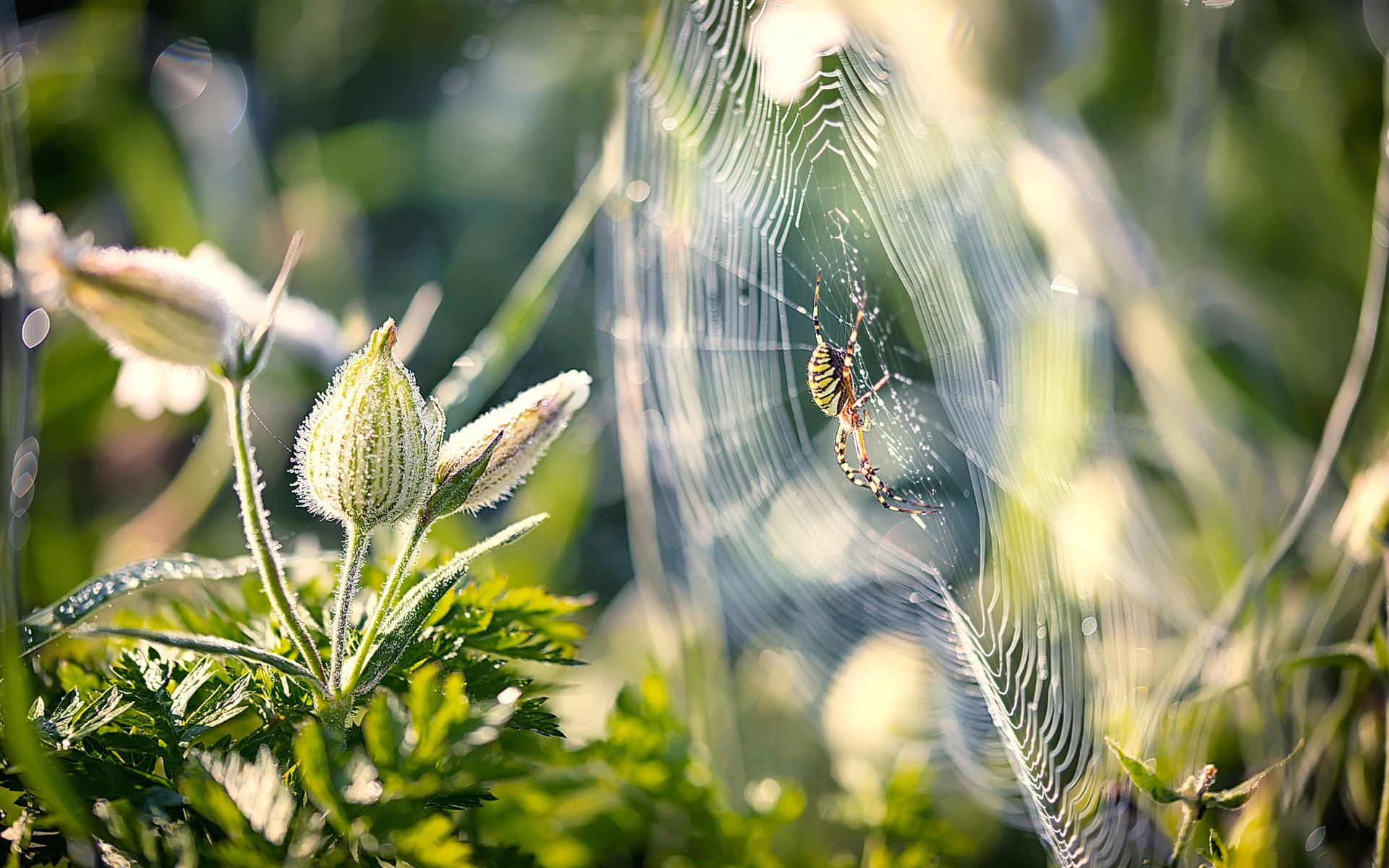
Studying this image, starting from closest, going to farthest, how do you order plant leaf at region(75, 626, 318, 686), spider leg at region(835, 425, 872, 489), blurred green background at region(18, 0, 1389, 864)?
plant leaf at region(75, 626, 318, 686) → spider leg at region(835, 425, 872, 489) → blurred green background at region(18, 0, 1389, 864)

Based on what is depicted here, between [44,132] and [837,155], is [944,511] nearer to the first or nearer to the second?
[837,155]

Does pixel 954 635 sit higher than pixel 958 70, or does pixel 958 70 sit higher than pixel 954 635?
pixel 958 70

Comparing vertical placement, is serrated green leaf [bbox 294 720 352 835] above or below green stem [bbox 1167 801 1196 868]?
above

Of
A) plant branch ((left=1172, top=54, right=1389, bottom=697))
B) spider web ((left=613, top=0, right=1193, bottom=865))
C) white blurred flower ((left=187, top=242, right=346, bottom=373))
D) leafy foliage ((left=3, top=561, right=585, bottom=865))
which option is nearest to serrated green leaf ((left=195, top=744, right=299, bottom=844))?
leafy foliage ((left=3, top=561, right=585, bottom=865))

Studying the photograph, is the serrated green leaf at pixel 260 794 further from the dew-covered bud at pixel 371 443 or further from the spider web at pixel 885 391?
the spider web at pixel 885 391

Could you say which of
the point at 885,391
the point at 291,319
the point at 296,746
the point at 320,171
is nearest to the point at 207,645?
the point at 296,746

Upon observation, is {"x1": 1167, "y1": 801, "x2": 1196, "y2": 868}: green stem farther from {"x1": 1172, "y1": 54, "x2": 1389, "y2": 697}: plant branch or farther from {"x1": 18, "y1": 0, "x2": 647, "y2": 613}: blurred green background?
{"x1": 18, "y1": 0, "x2": 647, "y2": 613}: blurred green background

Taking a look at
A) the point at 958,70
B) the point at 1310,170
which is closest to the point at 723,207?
the point at 958,70

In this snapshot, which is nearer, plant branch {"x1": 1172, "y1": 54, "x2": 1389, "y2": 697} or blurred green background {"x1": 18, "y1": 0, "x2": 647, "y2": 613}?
plant branch {"x1": 1172, "y1": 54, "x2": 1389, "y2": 697}
